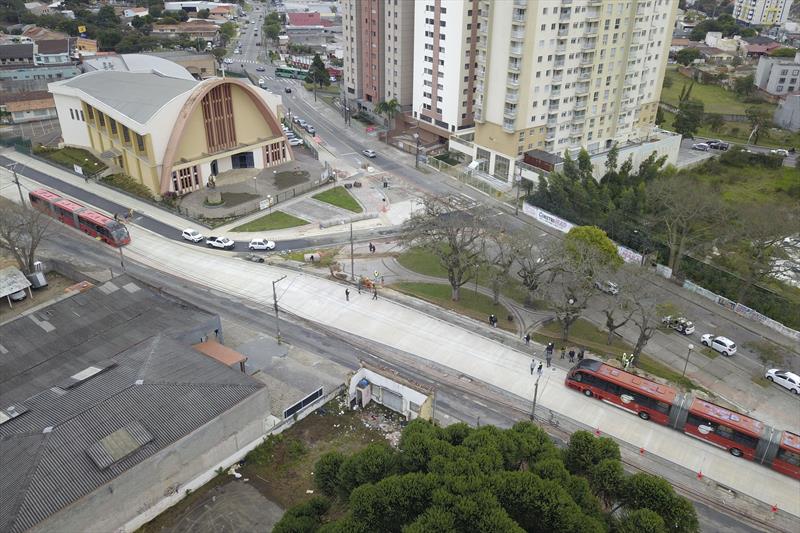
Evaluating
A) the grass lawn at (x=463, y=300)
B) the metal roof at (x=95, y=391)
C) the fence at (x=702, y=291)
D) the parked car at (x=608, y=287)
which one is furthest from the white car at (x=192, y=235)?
the parked car at (x=608, y=287)

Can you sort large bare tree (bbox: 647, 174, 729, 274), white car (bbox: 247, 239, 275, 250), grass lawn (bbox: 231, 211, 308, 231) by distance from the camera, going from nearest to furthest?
1. large bare tree (bbox: 647, 174, 729, 274)
2. white car (bbox: 247, 239, 275, 250)
3. grass lawn (bbox: 231, 211, 308, 231)

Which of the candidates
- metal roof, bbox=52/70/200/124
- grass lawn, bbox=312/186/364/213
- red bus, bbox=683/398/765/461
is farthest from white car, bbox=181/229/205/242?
red bus, bbox=683/398/765/461

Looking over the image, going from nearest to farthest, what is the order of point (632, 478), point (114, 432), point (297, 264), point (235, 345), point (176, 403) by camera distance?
point (632, 478), point (114, 432), point (176, 403), point (235, 345), point (297, 264)

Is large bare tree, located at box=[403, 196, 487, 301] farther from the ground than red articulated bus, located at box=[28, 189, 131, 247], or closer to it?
farther from the ground

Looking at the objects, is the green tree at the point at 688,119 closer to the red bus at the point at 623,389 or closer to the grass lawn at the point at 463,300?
the grass lawn at the point at 463,300

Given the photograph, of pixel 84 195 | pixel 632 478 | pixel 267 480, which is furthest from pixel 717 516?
pixel 84 195

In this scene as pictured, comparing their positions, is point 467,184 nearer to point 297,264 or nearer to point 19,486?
point 297,264

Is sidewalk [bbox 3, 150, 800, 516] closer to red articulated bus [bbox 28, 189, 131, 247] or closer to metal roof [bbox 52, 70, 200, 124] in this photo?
red articulated bus [bbox 28, 189, 131, 247]

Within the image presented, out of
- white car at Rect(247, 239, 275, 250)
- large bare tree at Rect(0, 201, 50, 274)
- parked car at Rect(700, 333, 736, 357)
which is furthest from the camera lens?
white car at Rect(247, 239, 275, 250)
